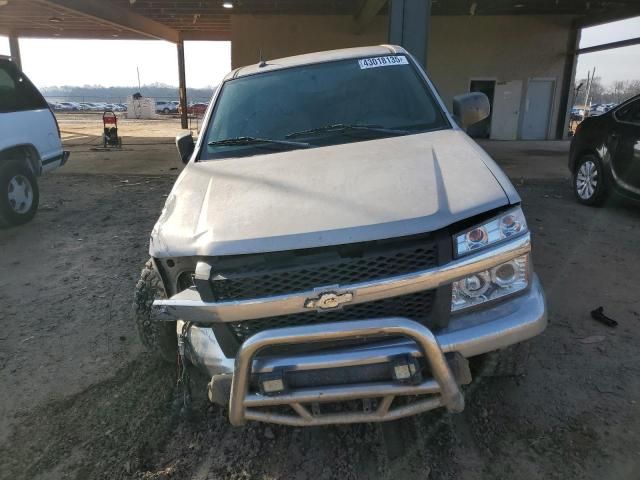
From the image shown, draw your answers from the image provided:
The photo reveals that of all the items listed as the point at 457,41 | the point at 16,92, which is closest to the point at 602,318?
the point at 16,92

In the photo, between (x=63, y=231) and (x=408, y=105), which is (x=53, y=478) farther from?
(x=63, y=231)

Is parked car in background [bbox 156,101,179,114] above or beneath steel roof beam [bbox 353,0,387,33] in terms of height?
beneath

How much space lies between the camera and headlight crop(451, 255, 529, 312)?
82.0 inches

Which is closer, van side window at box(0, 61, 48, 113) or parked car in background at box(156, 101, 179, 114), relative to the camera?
van side window at box(0, 61, 48, 113)

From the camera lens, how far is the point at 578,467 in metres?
2.20

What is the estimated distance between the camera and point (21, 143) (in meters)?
6.33

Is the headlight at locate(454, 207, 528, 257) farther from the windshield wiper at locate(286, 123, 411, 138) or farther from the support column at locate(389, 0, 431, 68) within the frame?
the support column at locate(389, 0, 431, 68)

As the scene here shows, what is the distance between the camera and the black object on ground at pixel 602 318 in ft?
11.4

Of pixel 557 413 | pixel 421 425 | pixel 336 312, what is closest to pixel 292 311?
pixel 336 312

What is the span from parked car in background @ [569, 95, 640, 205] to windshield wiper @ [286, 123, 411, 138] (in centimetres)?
424

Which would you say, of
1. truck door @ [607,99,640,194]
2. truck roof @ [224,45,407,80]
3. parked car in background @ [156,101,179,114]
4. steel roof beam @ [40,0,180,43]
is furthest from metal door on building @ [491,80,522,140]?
parked car in background @ [156,101,179,114]

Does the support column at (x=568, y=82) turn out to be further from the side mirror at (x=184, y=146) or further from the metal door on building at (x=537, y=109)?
the side mirror at (x=184, y=146)

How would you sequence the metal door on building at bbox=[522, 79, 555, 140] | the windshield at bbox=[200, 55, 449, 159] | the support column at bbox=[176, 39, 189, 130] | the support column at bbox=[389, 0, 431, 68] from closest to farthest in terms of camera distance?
the windshield at bbox=[200, 55, 449, 159] → the support column at bbox=[389, 0, 431, 68] → the metal door on building at bbox=[522, 79, 555, 140] → the support column at bbox=[176, 39, 189, 130]

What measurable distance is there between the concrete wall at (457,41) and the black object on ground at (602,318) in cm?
1521
